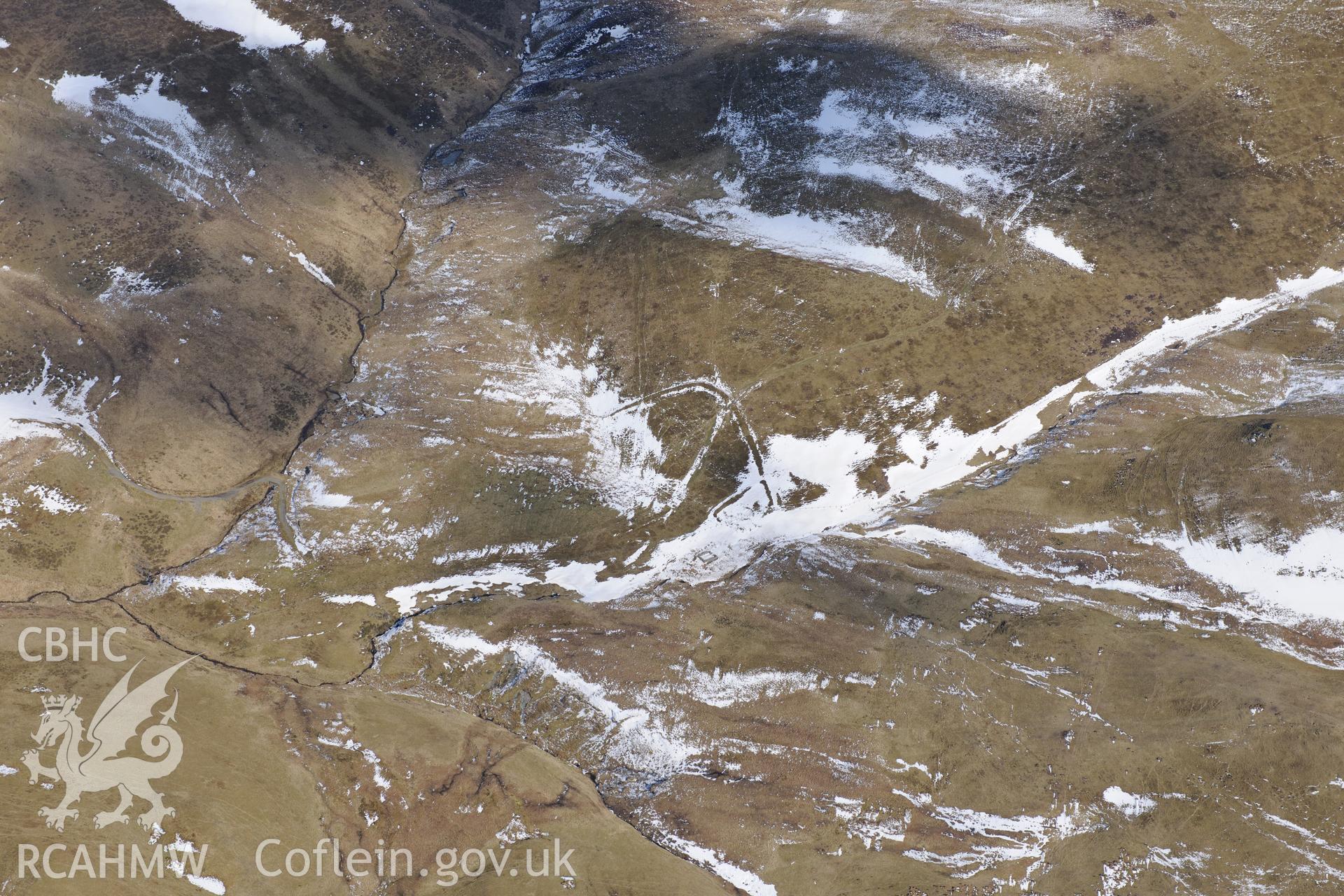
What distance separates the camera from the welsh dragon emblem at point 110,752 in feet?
90.0

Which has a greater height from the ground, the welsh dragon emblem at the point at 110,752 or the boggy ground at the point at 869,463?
the boggy ground at the point at 869,463

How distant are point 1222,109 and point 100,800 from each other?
206ft

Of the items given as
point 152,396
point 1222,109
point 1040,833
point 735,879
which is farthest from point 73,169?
point 1222,109

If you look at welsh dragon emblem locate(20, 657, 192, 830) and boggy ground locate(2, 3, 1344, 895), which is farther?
boggy ground locate(2, 3, 1344, 895)

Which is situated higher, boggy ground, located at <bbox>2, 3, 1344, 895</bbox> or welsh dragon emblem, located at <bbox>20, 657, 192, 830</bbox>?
boggy ground, located at <bbox>2, 3, 1344, 895</bbox>

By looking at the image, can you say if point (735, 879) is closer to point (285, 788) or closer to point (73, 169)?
point (285, 788)

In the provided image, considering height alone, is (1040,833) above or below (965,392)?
below

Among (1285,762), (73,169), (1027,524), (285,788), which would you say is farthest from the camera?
(73,169)

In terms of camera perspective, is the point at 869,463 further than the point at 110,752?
Yes

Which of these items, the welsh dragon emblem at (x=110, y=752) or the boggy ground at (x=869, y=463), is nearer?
the welsh dragon emblem at (x=110, y=752)

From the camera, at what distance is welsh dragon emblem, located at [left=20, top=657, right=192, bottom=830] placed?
90.0 feet

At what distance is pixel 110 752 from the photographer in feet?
92.6

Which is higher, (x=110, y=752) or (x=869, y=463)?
(x=869, y=463)

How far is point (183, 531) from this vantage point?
3291 cm
